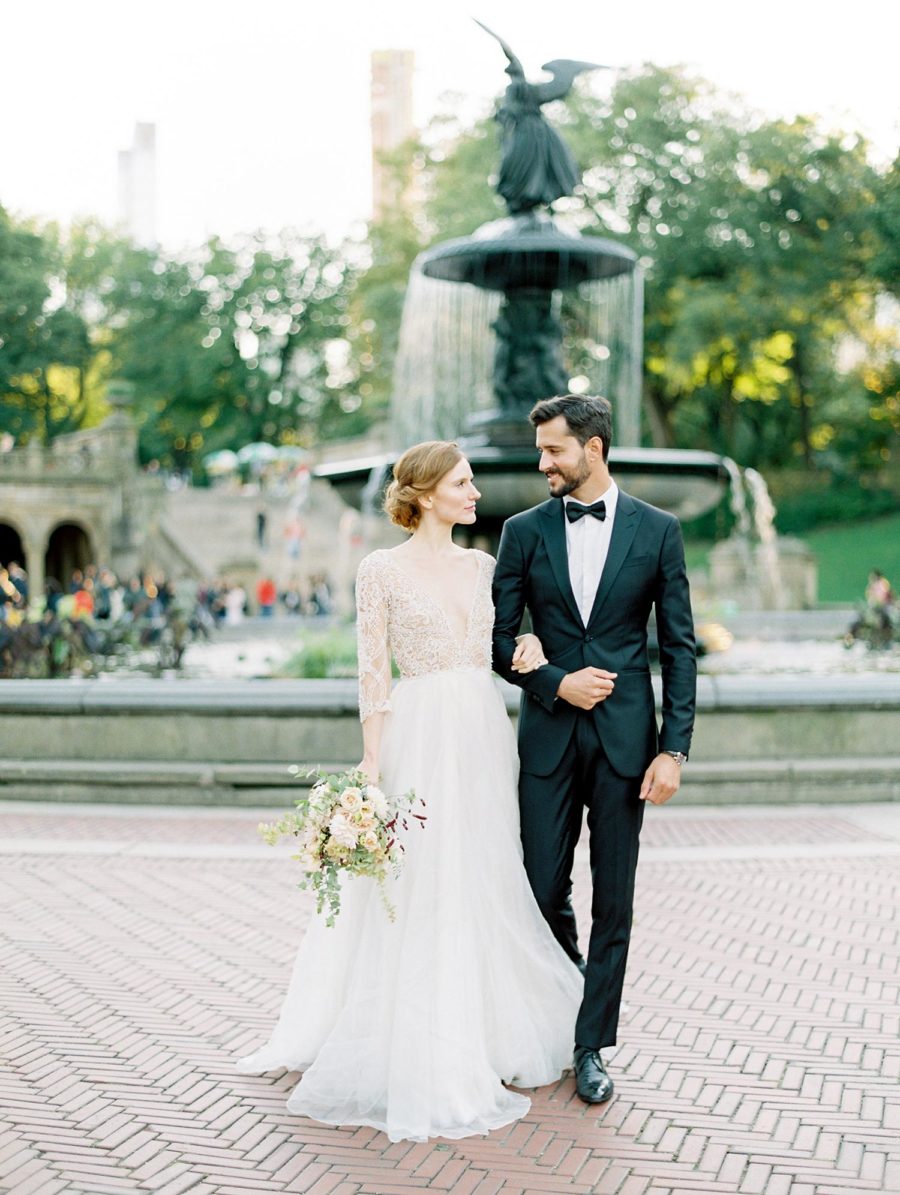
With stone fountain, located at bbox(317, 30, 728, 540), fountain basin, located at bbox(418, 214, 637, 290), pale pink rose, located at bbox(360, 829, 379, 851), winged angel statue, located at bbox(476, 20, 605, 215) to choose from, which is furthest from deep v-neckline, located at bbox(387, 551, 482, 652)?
winged angel statue, located at bbox(476, 20, 605, 215)

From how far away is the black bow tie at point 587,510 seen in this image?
4.48 m

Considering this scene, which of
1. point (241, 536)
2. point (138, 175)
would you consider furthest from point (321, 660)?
point (138, 175)

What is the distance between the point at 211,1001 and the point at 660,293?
1508 inches

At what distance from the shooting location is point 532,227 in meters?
13.5

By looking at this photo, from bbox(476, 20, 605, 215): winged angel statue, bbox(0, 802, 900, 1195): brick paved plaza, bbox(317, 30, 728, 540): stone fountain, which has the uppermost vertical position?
bbox(476, 20, 605, 215): winged angel statue

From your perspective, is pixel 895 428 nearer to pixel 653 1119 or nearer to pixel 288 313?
pixel 288 313

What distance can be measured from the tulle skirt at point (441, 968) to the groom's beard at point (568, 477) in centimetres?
68

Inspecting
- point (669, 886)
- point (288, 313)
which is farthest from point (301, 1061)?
point (288, 313)

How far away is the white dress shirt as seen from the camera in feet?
14.8

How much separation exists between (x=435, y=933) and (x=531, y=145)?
1032 centimetres

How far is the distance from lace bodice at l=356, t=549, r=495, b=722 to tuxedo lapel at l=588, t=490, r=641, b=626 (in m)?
0.42

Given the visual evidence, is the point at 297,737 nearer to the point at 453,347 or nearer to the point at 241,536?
the point at 453,347

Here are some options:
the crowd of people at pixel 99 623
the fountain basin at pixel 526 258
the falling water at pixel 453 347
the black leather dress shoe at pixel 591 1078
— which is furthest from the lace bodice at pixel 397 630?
the falling water at pixel 453 347

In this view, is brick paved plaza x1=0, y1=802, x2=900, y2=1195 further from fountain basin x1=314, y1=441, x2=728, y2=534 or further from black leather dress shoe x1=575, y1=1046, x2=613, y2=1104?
fountain basin x1=314, y1=441, x2=728, y2=534
